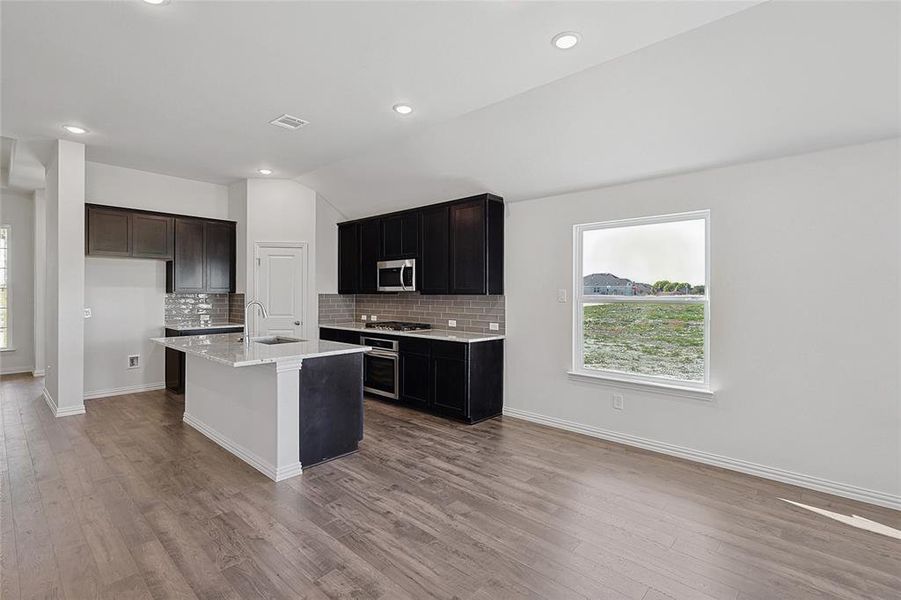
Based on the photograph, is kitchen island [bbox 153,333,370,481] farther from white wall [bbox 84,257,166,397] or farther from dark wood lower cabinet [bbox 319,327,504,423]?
white wall [bbox 84,257,166,397]

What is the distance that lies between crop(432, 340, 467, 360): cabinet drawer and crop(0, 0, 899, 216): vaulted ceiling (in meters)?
1.78

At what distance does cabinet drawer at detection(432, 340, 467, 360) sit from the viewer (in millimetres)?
4594

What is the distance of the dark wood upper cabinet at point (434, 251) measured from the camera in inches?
203

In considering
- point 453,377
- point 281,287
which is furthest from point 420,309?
point 281,287

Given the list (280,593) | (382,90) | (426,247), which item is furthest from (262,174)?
(280,593)

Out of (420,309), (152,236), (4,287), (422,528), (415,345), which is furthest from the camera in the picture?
(4,287)

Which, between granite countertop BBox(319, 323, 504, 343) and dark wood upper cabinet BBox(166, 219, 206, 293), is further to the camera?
dark wood upper cabinet BBox(166, 219, 206, 293)

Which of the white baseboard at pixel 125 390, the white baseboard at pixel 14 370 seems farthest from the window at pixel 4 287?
the white baseboard at pixel 125 390

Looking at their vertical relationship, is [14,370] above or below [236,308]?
below

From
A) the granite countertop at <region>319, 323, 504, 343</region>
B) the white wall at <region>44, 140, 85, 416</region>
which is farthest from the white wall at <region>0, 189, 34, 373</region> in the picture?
the granite countertop at <region>319, 323, 504, 343</region>

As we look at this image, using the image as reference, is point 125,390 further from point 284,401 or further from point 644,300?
point 644,300

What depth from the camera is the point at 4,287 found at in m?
6.81

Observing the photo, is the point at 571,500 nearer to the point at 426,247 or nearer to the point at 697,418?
the point at 697,418

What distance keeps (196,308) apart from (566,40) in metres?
5.88
